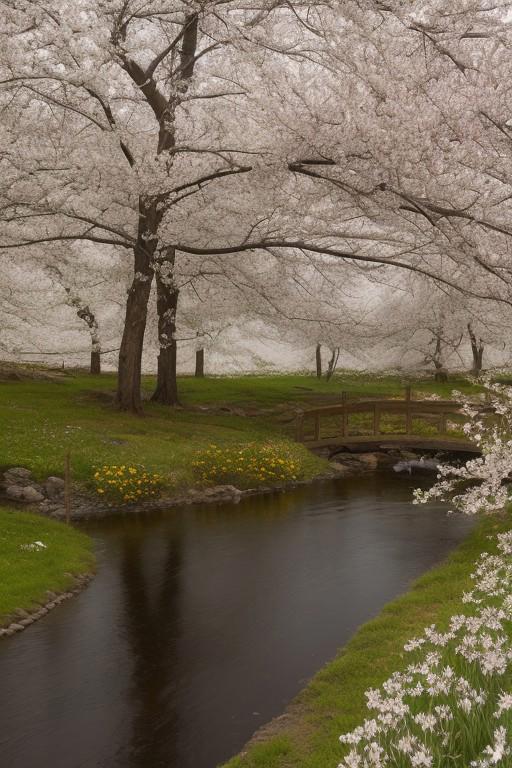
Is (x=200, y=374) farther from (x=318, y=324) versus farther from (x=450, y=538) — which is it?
(x=450, y=538)

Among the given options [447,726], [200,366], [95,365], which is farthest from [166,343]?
[447,726]

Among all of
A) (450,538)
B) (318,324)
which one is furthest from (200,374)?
(450,538)

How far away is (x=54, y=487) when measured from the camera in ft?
68.2

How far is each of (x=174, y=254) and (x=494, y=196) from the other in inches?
623

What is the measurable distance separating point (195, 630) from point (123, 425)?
14.6 meters

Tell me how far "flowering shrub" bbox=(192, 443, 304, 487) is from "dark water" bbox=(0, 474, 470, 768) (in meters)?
2.38

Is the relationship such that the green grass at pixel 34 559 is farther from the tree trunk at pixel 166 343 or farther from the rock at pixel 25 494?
the tree trunk at pixel 166 343

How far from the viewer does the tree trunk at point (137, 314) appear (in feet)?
88.1

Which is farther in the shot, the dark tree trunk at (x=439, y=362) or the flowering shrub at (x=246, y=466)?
the dark tree trunk at (x=439, y=362)

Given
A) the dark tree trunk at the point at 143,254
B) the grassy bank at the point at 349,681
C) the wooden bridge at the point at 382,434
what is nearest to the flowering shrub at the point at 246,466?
the wooden bridge at the point at 382,434

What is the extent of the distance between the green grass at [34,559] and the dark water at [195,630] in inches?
19.1

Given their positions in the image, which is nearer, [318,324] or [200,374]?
[318,324]

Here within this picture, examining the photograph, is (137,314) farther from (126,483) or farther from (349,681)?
(349,681)

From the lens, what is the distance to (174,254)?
30562mm
